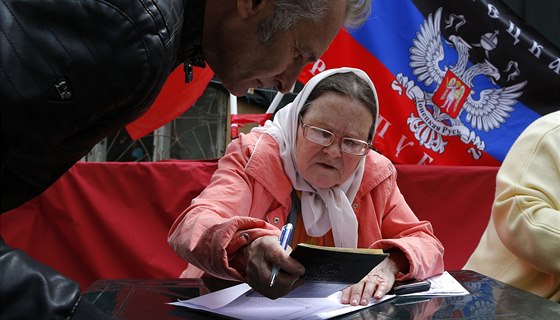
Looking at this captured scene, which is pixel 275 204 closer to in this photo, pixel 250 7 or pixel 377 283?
pixel 377 283

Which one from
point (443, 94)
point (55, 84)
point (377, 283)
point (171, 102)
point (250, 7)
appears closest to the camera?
point (55, 84)

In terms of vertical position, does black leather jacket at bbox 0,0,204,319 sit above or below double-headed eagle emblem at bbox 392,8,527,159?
above

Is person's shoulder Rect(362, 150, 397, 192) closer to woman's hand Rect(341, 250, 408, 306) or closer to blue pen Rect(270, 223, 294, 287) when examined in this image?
woman's hand Rect(341, 250, 408, 306)

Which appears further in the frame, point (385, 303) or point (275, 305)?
point (385, 303)

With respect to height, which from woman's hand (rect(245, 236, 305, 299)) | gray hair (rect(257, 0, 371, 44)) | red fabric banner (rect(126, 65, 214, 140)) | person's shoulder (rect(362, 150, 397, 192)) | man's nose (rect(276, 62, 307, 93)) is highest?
gray hair (rect(257, 0, 371, 44))

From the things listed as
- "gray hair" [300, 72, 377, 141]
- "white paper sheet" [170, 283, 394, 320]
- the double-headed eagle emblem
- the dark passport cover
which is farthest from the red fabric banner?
the dark passport cover

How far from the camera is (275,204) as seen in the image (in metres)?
2.04

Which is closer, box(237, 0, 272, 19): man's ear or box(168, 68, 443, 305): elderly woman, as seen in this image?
box(237, 0, 272, 19): man's ear

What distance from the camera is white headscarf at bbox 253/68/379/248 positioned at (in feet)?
6.54

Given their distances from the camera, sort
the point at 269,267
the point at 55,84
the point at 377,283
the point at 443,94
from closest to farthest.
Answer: the point at 55,84, the point at 269,267, the point at 377,283, the point at 443,94

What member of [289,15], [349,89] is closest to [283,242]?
[289,15]

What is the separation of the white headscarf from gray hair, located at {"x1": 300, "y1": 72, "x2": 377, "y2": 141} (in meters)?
0.01

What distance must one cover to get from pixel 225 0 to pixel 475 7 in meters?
2.24

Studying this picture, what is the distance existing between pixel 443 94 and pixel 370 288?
178cm
